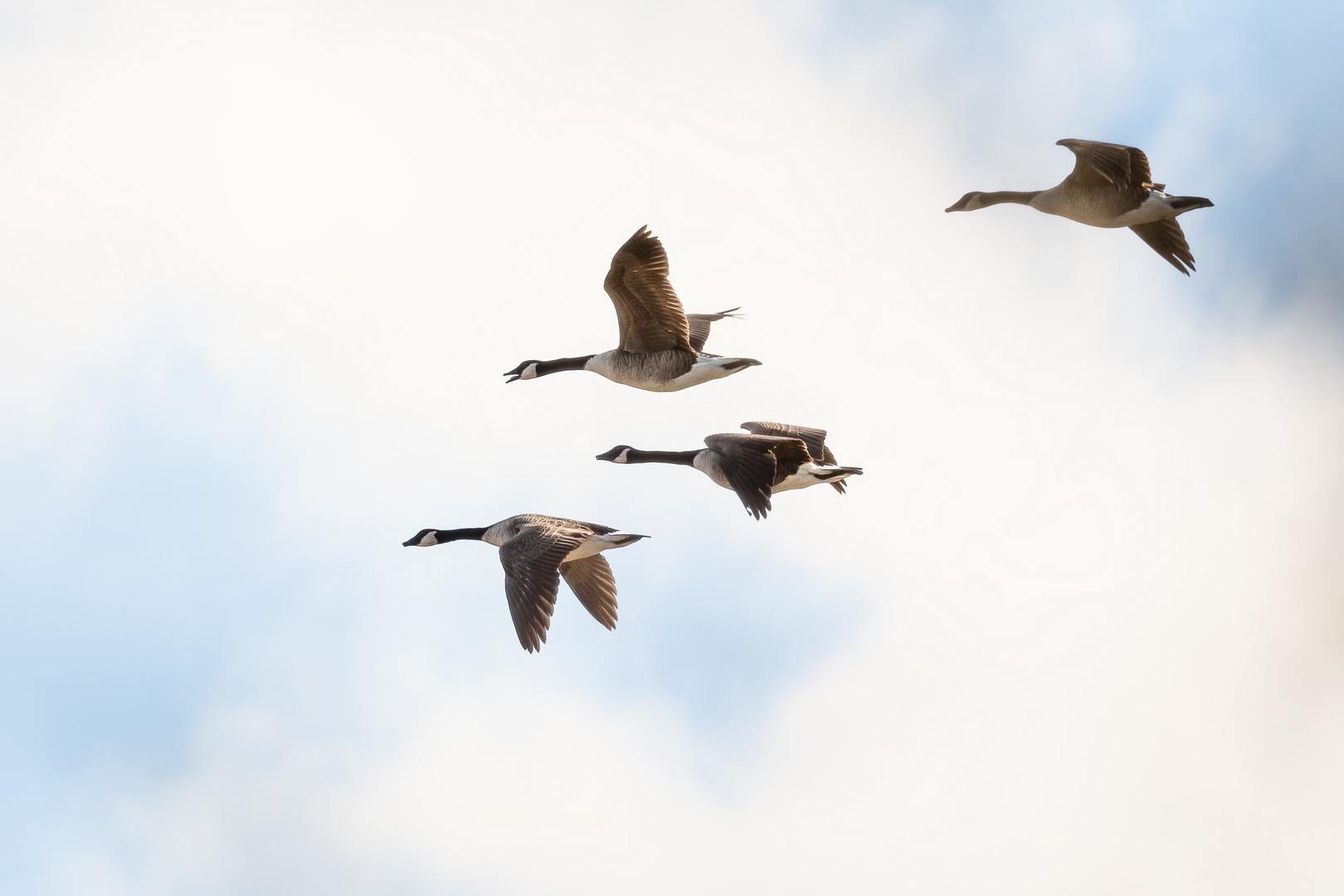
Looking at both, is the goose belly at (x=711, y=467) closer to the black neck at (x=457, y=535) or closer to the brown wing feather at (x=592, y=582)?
the brown wing feather at (x=592, y=582)

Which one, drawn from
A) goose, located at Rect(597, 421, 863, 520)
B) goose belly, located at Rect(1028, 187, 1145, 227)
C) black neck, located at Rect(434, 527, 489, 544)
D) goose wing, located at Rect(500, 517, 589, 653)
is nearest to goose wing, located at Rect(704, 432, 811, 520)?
goose, located at Rect(597, 421, 863, 520)

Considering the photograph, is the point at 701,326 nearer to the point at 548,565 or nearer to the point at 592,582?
the point at 592,582

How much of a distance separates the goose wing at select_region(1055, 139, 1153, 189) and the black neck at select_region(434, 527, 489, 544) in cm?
808

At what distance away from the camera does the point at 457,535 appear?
58.4 feet

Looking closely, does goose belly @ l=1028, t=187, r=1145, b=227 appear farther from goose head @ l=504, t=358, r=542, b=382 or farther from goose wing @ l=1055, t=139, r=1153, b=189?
goose head @ l=504, t=358, r=542, b=382

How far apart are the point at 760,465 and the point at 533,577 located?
2.47 meters

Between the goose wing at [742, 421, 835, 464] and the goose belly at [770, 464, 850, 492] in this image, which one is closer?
A: the goose belly at [770, 464, 850, 492]

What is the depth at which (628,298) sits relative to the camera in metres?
15.2

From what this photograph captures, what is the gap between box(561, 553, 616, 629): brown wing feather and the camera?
15.1 metres

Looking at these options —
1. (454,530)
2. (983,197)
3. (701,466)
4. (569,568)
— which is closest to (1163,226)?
(983,197)

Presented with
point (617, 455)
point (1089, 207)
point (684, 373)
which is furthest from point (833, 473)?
point (1089, 207)

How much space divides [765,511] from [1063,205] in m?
5.66

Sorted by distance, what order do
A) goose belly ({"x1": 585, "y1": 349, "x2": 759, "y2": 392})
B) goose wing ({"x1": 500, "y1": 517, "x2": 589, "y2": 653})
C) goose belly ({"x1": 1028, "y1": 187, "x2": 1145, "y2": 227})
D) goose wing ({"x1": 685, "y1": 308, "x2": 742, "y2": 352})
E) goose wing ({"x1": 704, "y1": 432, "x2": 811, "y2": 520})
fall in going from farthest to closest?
goose wing ({"x1": 685, "y1": 308, "x2": 742, "y2": 352}) → goose belly ({"x1": 1028, "y1": 187, "x2": 1145, "y2": 227}) → goose belly ({"x1": 585, "y1": 349, "x2": 759, "y2": 392}) → goose wing ({"x1": 704, "y1": 432, "x2": 811, "y2": 520}) → goose wing ({"x1": 500, "y1": 517, "x2": 589, "y2": 653})

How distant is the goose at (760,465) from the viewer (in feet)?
44.7
